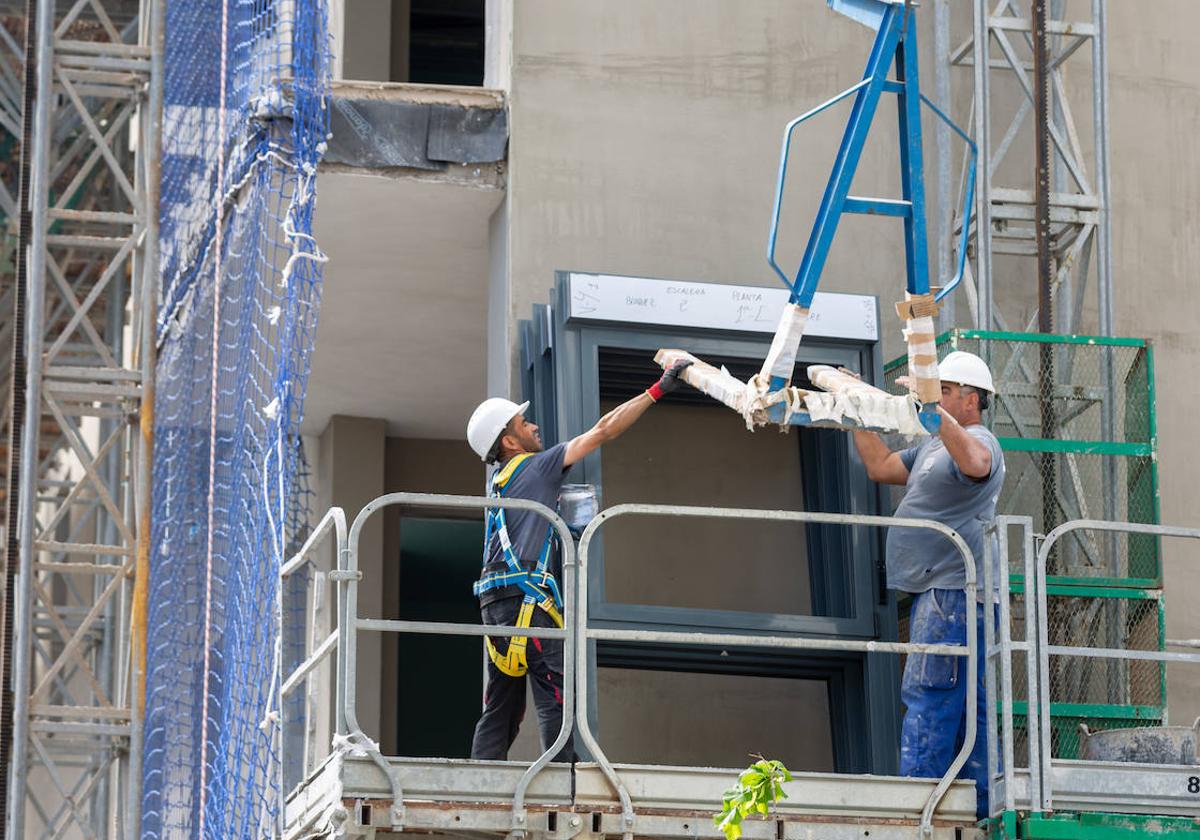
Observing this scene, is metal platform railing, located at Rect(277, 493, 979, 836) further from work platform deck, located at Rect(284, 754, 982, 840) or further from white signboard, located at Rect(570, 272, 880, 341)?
white signboard, located at Rect(570, 272, 880, 341)

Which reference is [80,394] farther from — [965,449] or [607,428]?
[965,449]

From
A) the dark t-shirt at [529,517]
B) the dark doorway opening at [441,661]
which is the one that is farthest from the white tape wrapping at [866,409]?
the dark doorway opening at [441,661]

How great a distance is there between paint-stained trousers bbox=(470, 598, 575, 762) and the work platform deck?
40cm

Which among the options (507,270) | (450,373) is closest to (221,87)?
(450,373)

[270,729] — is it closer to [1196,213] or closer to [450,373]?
[450,373]

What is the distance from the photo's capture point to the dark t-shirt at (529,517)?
34.3 ft

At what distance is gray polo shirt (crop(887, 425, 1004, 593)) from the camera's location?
10492mm

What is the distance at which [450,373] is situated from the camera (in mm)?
15844

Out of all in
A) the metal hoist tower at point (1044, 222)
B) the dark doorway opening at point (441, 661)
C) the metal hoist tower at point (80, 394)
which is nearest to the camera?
the metal hoist tower at point (1044, 222)

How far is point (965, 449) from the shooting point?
33.9ft

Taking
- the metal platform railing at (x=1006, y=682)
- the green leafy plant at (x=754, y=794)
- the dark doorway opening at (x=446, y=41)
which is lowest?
the green leafy plant at (x=754, y=794)

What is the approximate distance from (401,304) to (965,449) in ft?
17.4

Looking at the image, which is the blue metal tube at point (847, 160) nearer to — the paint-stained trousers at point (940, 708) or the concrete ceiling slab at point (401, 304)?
the paint-stained trousers at point (940, 708)

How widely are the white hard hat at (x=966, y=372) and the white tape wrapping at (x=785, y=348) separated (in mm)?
1395
